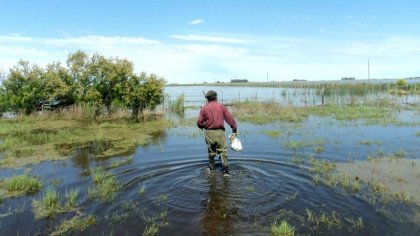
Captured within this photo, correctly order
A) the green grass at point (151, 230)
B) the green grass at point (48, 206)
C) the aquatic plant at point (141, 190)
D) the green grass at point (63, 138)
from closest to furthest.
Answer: the green grass at point (151, 230) < the green grass at point (48, 206) < the aquatic plant at point (141, 190) < the green grass at point (63, 138)

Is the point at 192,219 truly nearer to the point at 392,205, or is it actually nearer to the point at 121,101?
the point at 392,205

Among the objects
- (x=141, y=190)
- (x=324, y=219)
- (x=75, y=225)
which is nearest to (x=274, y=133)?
(x=141, y=190)

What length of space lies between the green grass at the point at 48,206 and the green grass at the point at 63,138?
4.06 meters

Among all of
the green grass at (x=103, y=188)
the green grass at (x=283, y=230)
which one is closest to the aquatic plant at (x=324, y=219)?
the green grass at (x=283, y=230)

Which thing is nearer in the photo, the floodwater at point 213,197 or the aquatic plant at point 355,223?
the aquatic plant at point 355,223

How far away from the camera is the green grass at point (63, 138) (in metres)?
11.1

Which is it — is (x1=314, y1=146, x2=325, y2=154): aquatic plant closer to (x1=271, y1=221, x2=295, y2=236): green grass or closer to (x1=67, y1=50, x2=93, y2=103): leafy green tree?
(x1=271, y1=221, x2=295, y2=236): green grass

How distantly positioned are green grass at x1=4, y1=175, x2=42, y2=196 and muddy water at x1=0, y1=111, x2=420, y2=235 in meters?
0.30

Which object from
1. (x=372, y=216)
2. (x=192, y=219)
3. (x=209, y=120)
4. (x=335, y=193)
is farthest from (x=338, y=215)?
(x=209, y=120)

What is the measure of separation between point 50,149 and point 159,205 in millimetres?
7445

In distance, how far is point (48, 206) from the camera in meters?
6.10

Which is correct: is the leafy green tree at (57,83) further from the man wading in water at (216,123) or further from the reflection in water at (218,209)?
the reflection in water at (218,209)

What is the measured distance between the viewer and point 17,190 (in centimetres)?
730

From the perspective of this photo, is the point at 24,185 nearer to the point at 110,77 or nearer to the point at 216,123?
the point at 216,123
